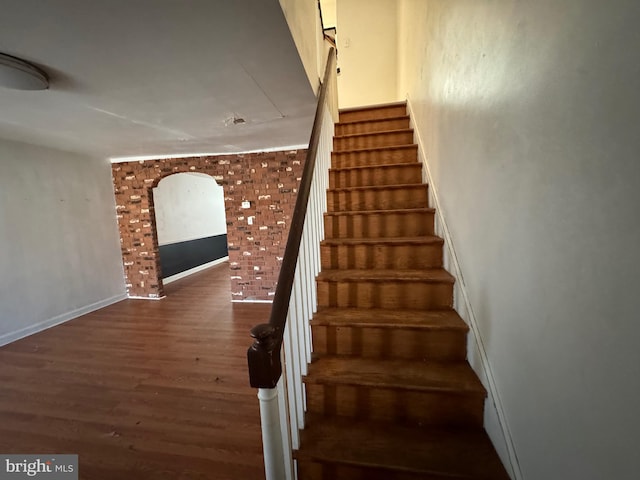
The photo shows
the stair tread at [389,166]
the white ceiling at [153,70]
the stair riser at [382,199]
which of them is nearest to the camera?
the white ceiling at [153,70]

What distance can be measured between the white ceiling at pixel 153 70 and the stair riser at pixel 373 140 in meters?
0.44

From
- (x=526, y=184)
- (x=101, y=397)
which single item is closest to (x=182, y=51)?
(x=526, y=184)

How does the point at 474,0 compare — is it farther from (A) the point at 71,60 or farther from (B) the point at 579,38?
(A) the point at 71,60

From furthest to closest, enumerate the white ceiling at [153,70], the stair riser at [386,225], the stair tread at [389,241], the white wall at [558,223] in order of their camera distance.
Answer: the stair riser at [386,225] < the stair tread at [389,241] < the white ceiling at [153,70] < the white wall at [558,223]

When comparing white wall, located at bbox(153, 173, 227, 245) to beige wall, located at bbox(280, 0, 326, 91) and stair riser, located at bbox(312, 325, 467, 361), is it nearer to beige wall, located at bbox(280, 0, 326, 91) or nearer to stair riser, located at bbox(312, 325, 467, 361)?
beige wall, located at bbox(280, 0, 326, 91)

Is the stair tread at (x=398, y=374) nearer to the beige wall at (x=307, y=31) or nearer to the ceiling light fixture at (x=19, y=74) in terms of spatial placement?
the beige wall at (x=307, y=31)

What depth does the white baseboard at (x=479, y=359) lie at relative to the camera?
1075 millimetres

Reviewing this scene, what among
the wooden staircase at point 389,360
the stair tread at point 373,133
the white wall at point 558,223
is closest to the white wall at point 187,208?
the stair tread at point 373,133

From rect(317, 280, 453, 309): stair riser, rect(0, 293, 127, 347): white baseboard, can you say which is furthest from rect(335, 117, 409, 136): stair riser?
rect(0, 293, 127, 347): white baseboard

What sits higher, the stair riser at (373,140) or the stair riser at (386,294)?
the stair riser at (373,140)

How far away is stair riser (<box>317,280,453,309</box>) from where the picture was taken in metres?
1.67

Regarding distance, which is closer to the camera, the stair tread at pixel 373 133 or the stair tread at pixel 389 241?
the stair tread at pixel 389 241

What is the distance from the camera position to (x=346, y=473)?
45.1 inches

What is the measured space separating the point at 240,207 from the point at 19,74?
9.15 feet
